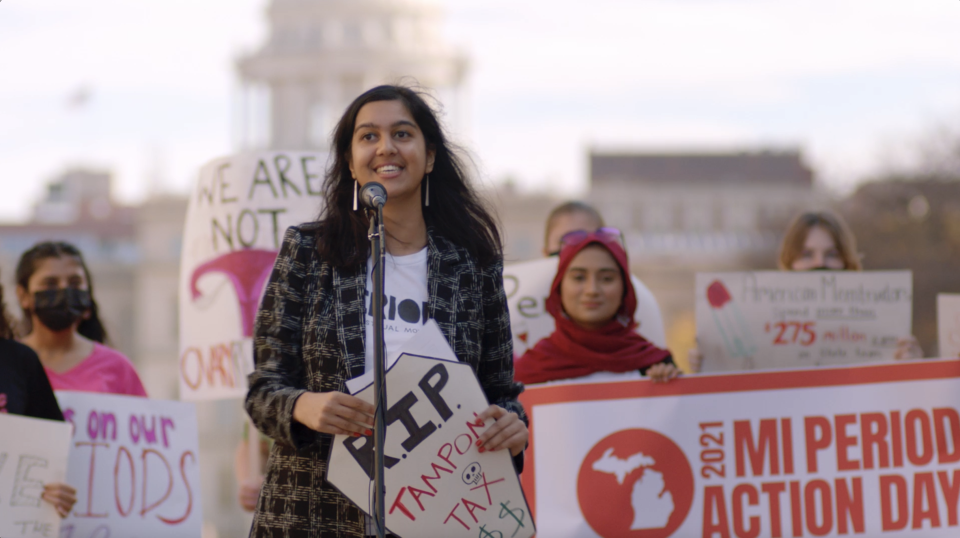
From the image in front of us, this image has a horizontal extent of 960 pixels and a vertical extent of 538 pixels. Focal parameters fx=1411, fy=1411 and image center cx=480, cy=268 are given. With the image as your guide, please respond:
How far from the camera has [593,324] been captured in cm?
593

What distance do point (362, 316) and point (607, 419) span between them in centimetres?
208

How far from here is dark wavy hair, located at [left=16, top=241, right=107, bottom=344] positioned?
241 inches

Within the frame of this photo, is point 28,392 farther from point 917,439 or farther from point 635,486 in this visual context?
point 917,439

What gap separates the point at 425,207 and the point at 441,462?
0.80 meters

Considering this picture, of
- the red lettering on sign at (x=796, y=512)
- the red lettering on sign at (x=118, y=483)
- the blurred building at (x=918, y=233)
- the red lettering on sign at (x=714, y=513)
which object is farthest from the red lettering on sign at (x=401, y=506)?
the blurred building at (x=918, y=233)

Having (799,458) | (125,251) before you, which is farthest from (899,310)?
(125,251)

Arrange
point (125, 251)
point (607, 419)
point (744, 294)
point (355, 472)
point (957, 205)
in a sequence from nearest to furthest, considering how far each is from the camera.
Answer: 1. point (355, 472)
2. point (607, 419)
3. point (744, 294)
4. point (957, 205)
5. point (125, 251)

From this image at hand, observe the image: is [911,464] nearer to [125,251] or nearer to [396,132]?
[396,132]

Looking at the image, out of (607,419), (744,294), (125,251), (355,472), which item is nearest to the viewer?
(355,472)

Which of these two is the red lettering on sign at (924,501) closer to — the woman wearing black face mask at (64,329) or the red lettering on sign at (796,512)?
the red lettering on sign at (796,512)

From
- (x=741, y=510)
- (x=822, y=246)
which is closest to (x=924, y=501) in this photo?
(x=741, y=510)

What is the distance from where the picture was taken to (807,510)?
5.88 metres

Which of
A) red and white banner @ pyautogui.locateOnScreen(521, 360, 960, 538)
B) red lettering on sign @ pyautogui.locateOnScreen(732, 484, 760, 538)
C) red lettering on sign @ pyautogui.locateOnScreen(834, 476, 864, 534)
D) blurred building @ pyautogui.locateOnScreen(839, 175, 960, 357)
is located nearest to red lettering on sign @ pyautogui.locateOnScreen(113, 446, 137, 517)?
red and white banner @ pyautogui.locateOnScreen(521, 360, 960, 538)

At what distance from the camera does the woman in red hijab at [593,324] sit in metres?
5.91
